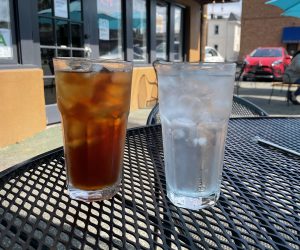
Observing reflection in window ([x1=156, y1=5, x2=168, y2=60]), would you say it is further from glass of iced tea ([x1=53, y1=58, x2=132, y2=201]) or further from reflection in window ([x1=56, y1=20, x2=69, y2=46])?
glass of iced tea ([x1=53, y1=58, x2=132, y2=201])

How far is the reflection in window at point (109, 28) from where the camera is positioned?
5.12 meters

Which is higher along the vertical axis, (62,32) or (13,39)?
(62,32)

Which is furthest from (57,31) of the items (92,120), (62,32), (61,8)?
(92,120)

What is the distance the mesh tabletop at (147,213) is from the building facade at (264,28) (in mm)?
23593

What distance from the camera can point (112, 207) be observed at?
69 centimetres

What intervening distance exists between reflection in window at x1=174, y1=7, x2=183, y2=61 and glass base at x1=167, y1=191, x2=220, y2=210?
7.15 metres

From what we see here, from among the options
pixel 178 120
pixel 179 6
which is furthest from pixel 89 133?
pixel 179 6

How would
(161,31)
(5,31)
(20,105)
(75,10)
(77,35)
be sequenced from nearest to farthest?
(5,31)
(20,105)
(75,10)
(77,35)
(161,31)

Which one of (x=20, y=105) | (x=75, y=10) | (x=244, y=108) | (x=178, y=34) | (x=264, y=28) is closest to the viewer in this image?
(x=244, y=108)

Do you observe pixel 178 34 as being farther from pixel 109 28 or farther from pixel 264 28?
pixel 264 28

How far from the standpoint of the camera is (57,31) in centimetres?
436

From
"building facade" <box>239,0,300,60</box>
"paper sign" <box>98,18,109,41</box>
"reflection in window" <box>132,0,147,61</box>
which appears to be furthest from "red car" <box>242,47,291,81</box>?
"building facade" <box>239,0,300,60</box>

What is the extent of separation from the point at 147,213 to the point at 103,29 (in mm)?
4884

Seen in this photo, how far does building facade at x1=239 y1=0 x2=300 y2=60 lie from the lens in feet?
74.8
